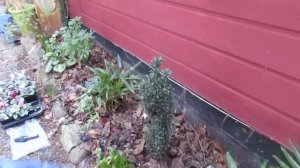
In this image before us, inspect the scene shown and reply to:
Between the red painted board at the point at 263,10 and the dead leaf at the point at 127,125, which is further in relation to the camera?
the dead leaf at the point at 127,125

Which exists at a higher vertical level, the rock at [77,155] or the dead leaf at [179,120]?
the dead leaf at [179,120]

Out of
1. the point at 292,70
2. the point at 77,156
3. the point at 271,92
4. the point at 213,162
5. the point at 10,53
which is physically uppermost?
the point at 292,70

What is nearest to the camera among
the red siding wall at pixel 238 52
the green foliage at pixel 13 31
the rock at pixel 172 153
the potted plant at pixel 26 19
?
the red siding wall at pixel 238 52

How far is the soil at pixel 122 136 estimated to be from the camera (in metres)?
2.40

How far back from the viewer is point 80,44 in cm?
394

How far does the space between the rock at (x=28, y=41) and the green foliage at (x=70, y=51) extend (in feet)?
3.32

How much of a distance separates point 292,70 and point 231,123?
0.70m

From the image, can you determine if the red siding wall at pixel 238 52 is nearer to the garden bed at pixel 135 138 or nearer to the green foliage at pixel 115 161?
the garden bed at pixel 135 138

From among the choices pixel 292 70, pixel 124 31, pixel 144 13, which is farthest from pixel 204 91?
pixel 124 31

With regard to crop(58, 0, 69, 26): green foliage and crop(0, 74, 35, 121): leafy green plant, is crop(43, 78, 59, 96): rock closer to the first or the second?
crop(0, 74, 35, 121): leafy green plant

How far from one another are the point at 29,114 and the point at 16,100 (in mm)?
225

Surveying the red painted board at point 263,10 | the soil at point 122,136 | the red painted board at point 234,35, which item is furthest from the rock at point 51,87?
the red painted board at point 263,10

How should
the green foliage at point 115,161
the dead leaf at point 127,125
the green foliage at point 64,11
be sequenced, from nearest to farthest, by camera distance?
the green foliage at point 115,161 → the dead leaf at point 127,125 → the green foliage at point 64,11

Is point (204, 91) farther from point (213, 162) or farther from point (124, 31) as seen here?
point (124, 31)
